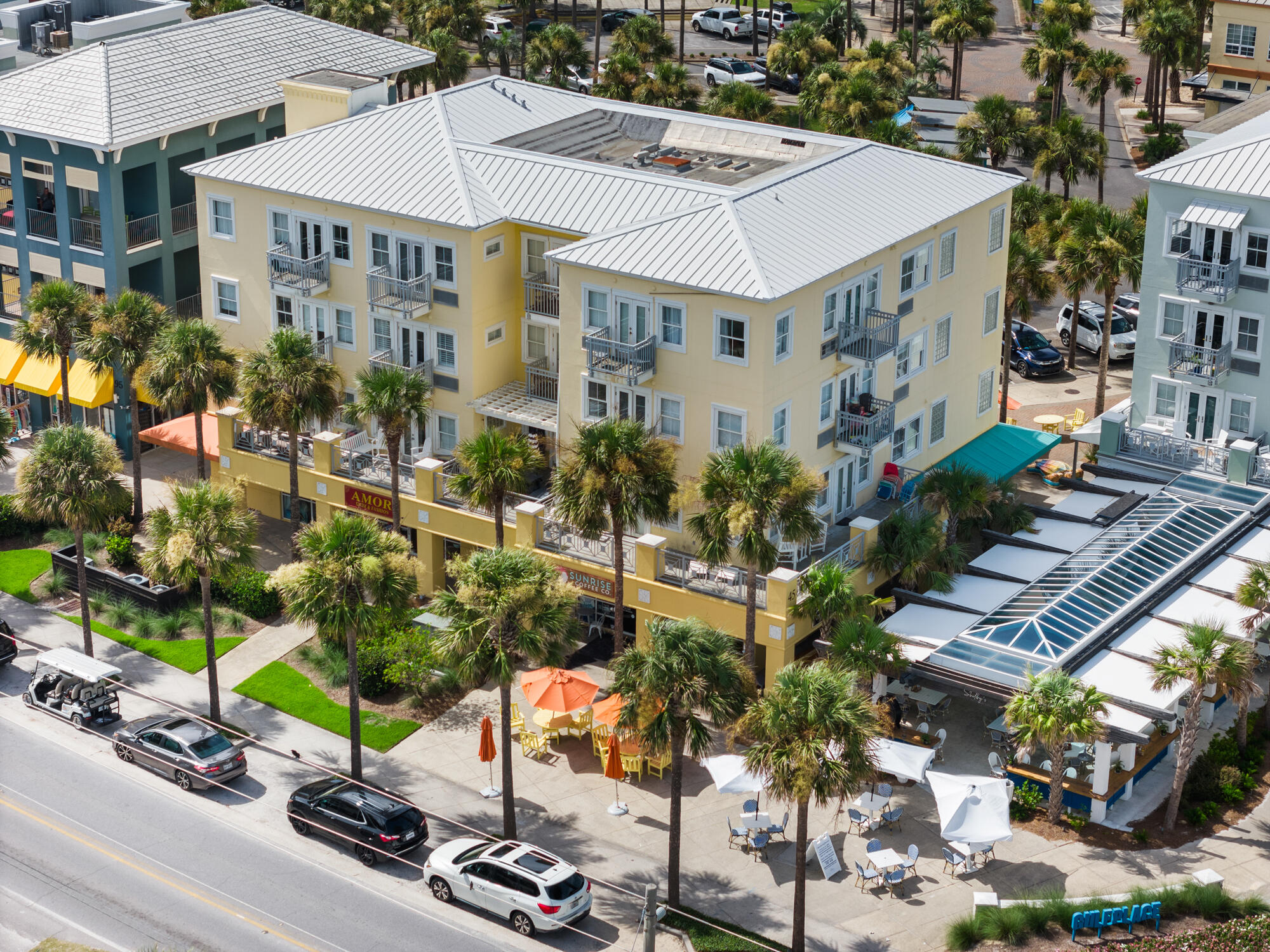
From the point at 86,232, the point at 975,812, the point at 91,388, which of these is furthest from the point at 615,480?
the point at 86,232

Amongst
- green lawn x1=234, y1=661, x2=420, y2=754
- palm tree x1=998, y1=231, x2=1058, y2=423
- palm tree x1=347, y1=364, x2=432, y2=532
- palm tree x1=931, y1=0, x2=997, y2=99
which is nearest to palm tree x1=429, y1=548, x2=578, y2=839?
green lawn x1=234, y1=661, x2=420, y2=754

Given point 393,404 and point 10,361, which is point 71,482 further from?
point 10,361

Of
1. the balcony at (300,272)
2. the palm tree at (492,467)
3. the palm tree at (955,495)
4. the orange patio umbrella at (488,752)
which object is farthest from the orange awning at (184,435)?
the palm tree at (955,495)

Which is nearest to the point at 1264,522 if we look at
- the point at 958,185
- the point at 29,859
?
the point at 958,185

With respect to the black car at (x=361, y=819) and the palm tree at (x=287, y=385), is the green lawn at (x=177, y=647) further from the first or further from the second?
the black car at (x=361, y=819)

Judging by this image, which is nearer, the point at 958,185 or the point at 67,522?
the point at 67,522

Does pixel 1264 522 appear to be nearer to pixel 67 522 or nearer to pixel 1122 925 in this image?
pixel 1122 925

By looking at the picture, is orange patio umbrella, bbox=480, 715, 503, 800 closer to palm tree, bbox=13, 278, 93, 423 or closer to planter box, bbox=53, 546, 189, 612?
planter box, bbox=53, 546, 189, 612
